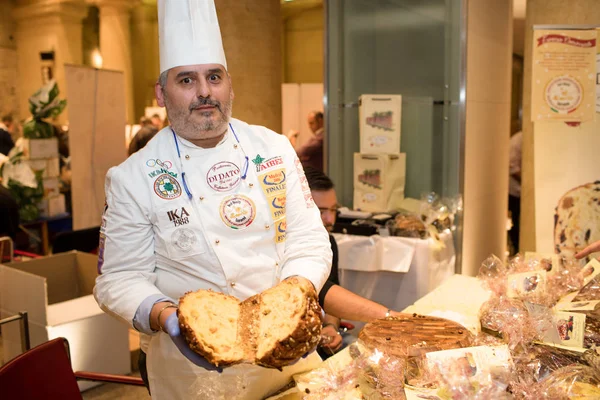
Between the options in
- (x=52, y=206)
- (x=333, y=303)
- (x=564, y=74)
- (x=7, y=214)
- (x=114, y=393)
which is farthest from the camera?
(x=52, y=206)

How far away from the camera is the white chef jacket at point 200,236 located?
1.32 m

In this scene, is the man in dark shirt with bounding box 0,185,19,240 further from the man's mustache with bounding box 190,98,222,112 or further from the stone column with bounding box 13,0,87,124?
the stone column with bounding box 13,0,87,124

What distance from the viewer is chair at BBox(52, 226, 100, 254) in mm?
3609

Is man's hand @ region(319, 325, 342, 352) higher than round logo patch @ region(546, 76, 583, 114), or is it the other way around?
round logo patch @ region(546, 76, 583, 114)

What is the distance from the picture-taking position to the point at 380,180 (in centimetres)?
376

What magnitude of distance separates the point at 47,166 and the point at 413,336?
442cm

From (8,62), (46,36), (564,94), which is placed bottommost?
(564,94)

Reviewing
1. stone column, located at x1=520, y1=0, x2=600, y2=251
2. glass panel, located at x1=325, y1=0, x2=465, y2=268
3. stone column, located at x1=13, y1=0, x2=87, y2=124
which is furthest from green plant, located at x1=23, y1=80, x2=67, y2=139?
stone column, located at x1=13, y1=0, x2=87, y2=124

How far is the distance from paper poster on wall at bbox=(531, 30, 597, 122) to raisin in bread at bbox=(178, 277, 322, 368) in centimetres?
224

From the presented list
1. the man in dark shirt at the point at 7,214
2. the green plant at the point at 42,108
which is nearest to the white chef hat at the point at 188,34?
the man in dark shirt at the point at 7,214

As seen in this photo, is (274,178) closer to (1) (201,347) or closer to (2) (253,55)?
(1) (201,347)

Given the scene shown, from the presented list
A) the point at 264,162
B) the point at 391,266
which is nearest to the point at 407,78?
the point at 391,266

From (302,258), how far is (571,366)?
0.61m

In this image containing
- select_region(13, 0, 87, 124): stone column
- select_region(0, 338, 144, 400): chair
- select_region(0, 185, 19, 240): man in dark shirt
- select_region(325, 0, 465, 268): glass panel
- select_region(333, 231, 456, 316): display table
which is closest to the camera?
select_region(0, 338, 144, 400): chair
